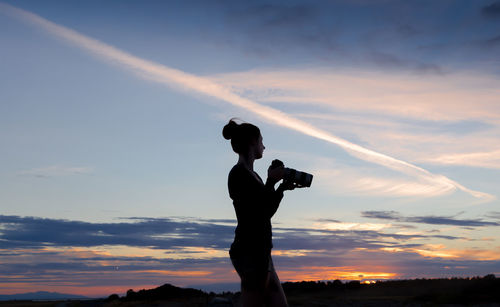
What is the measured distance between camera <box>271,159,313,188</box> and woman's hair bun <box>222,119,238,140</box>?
566 millimetres

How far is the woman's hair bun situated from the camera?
5.79 m

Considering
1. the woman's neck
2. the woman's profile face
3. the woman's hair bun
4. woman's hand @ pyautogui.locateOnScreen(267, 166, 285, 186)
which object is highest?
the woman's hair bun

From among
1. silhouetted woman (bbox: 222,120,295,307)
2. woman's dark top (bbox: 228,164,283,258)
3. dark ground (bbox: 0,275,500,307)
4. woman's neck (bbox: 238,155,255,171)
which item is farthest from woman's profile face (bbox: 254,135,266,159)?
dark ground (bbox: 0,275,500,307)

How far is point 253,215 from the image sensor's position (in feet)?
17.6

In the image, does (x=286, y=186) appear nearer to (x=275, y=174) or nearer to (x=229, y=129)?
(x=275, y=174)

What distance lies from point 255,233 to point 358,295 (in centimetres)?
1288

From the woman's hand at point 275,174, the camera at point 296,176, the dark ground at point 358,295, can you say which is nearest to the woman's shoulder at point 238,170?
the woman's hand at point 275,174

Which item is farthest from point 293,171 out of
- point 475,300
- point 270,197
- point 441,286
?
point 441,286

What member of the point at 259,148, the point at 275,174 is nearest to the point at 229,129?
the point at 259,148

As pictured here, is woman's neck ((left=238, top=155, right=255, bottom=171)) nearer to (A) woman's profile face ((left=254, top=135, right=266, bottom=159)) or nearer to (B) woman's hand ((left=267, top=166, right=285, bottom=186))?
(A) woman's profile face ((left=254, top=135, right=266, bottom=159))

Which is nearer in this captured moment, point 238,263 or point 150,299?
point 238,263

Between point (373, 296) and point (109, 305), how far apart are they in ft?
28.8

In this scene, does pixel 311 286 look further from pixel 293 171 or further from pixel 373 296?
pixel 293 171

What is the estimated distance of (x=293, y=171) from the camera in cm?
575
